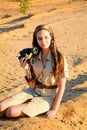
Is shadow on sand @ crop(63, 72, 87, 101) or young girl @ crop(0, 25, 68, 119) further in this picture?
shadow on sand @ crop(63, 72, 87, 101)

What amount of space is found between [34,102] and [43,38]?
0.74 metres

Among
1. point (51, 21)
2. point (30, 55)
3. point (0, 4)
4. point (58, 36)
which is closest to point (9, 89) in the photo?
point (30, 55)

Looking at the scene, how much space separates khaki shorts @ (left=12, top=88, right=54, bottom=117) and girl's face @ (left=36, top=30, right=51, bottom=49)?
1.97ft

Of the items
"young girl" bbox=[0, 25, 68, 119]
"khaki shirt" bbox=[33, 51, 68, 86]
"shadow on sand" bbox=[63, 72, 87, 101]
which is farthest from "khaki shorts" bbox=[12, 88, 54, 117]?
"shadow on sand" bbox=[63, 72, 87, 101]

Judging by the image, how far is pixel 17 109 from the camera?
3922 millimetres

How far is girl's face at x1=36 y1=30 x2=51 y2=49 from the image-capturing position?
12.7ft

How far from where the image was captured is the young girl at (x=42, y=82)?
3.91m

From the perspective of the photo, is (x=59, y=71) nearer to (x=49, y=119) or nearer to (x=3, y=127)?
(x=49, y=119)

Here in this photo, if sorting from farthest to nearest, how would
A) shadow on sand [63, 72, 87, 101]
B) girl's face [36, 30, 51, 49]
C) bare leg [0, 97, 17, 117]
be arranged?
shadow on sand [63, 72, 87, 101], bare leg [0, 97, 17, 117], girl's face [36, 30, 51, 49]

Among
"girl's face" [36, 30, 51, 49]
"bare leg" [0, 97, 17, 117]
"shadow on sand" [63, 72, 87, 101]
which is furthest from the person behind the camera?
"shadow on sand" [63, 72, 87, 101]

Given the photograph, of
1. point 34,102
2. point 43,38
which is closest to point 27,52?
point 43,38

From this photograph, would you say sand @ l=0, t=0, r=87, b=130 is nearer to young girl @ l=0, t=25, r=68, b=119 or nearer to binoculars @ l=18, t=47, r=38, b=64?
young girl @ l=0, t=25, r=68, b=119

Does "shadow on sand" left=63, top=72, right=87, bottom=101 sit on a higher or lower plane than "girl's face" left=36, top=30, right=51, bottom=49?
lower

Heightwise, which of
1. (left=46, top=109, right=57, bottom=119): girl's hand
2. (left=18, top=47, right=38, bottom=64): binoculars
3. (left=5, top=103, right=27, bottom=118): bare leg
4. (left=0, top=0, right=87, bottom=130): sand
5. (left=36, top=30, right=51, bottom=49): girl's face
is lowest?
(left=0, top=0, right=87, bottom=130): sand
